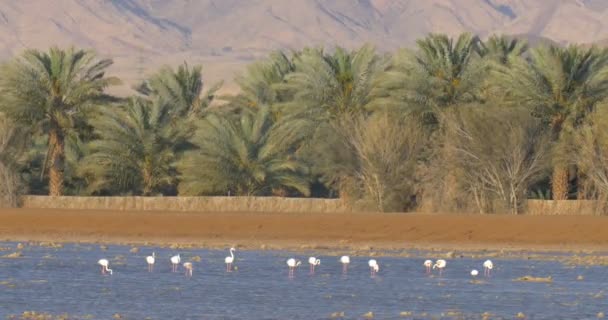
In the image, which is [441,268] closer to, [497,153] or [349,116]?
[497,153]

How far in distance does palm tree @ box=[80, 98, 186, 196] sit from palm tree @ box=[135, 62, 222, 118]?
310 centimetres

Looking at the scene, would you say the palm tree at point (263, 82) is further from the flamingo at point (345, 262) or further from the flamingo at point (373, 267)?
the flamingo at point (373, 267)

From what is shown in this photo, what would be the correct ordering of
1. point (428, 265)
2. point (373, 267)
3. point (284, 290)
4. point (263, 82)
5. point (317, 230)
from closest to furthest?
point (284, 290) < point (373, 267) < point (428, 265) < point (317, 230) < point (263, 82)

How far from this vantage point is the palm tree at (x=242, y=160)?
5175cm

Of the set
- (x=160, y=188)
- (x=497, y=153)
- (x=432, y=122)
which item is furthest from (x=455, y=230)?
(x=160, y=188)

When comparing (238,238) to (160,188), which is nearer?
(238,238)

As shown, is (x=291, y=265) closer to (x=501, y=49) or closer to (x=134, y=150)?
(x=134, y=150)

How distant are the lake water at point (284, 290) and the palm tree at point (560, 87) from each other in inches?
644

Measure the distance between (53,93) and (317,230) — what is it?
14.8 meters

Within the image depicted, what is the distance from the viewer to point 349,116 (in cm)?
5153

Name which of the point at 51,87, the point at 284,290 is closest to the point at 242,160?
the point at 51,87

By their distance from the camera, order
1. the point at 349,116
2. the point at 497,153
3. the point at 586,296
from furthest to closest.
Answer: the point at 349,116, the point at 497,153, the point at 586,296

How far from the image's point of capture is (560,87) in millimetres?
50000

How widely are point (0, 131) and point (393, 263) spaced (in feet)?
75.6
